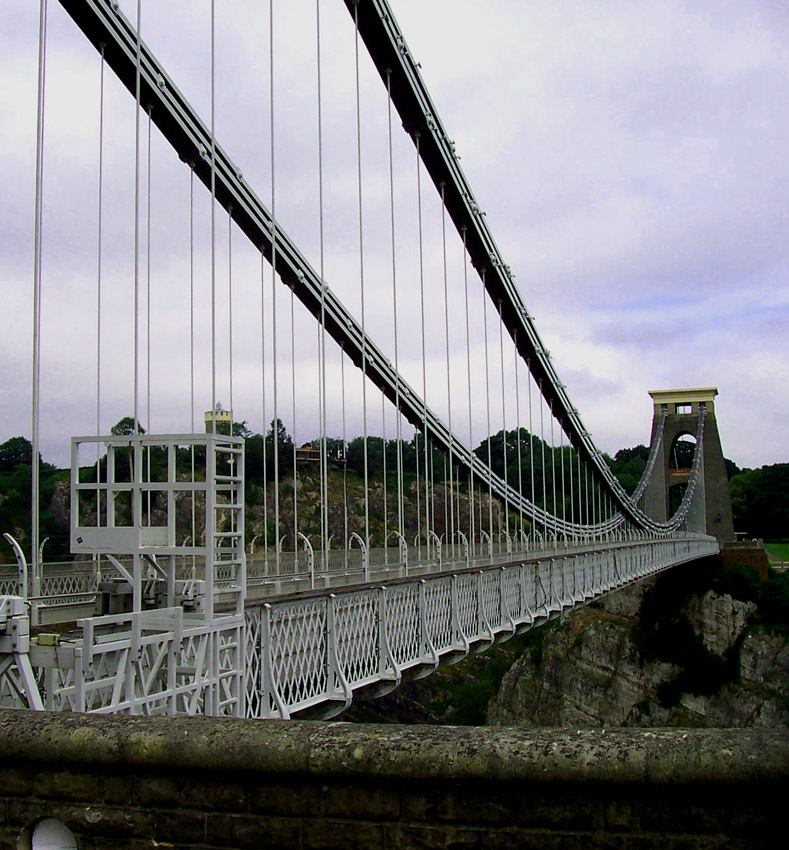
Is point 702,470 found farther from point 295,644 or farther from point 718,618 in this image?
point 295,644

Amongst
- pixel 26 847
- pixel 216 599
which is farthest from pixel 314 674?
pixel 26 847

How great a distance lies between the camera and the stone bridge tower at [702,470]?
56688 millimetres

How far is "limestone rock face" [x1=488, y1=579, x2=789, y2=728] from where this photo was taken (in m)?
35.3

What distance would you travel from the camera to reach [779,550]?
6238cm

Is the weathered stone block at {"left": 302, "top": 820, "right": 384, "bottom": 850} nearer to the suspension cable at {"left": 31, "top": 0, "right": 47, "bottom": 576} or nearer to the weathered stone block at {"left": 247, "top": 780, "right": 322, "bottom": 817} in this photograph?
the weathered stone block at {"left": 247, "top": 780, "right": 322, "bottom": 817}

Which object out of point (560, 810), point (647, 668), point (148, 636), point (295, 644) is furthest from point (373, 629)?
point (647, 668)

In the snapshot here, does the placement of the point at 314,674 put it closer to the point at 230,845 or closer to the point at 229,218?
the point at 230,845

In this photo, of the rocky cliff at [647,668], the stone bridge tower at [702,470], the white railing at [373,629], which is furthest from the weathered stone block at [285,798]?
the stone bridge tower at [702,470]

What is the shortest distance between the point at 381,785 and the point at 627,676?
126ft

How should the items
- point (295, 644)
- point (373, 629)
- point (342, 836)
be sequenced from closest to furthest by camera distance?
point (342, 836), point (295, 644), point (373, 629)

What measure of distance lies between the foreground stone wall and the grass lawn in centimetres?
5811

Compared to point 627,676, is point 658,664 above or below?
above

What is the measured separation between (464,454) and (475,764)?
20684 mm

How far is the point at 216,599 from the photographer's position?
725 cm
